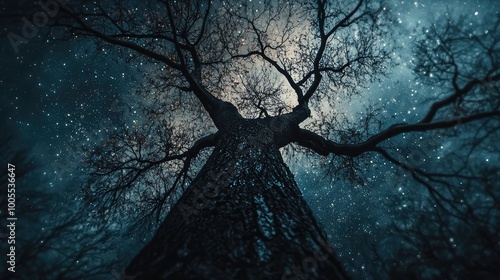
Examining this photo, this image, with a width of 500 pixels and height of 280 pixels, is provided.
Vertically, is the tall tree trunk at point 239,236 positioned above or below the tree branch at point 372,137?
below

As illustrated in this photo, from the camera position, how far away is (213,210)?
2049 millimetres

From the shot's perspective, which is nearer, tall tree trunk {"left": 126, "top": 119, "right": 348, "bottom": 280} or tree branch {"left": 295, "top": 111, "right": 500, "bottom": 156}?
tall tree trunk {"left": 126, "top": 119, "right": 348, "bottom": 280}

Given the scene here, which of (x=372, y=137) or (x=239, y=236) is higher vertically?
(x=372, y=137)

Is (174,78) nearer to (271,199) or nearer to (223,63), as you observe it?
(223,63)

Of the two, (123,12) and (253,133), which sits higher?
(123,12)

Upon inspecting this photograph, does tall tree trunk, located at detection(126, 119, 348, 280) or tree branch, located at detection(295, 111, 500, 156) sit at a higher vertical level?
tree branch, located at detection(295, 111, 500, 156)

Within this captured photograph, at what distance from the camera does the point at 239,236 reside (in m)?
1.72

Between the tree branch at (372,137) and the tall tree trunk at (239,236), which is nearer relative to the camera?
the tall tree trunk at (239,236)

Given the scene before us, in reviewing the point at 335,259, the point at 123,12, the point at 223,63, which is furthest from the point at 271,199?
the point at 223,63

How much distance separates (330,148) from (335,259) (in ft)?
14.2

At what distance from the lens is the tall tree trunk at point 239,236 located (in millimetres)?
1438

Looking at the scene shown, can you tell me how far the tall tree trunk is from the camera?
1.44m

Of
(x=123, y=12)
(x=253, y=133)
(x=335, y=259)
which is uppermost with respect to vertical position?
(x=123, y=12)

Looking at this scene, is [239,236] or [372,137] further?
[372,137]
